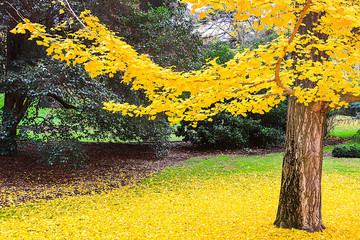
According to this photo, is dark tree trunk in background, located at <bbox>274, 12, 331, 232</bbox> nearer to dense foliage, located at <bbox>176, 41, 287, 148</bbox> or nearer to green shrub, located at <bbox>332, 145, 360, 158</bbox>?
dense foliage, located at <bbox>176, 41, 287, 148</bbox>

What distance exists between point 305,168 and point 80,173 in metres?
6.08

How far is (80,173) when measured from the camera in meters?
8.04

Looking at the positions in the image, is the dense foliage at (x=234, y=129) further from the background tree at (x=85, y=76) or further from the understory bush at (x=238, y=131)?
the background tree at (x=85, y=76)

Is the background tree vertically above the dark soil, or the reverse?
the background tree

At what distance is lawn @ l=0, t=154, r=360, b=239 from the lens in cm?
399

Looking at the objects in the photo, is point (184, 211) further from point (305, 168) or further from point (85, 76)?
point (85, 76)

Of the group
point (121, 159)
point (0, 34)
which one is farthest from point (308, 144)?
point (0, 34)

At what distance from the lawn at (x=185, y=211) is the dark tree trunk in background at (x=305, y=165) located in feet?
0.72

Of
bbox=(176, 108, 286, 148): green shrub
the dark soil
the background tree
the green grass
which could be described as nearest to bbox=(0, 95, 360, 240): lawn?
the dark soil

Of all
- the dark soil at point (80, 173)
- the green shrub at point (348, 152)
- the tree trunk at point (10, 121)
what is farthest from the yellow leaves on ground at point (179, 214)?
the green shrub at point (348, 152)

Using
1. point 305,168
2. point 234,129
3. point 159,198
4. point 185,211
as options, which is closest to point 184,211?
point 185,211

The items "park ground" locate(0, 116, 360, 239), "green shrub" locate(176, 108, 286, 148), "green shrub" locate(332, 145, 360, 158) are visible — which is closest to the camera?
"park ground" locate(0, 116, 360, 239)

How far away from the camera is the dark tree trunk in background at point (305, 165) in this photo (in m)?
3.92

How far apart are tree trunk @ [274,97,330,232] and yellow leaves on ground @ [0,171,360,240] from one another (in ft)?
0.71
